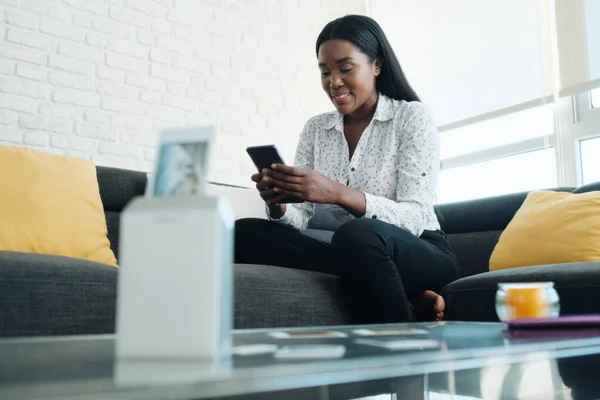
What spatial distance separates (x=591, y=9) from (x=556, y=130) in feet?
2.16

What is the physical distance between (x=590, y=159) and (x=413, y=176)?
189cm

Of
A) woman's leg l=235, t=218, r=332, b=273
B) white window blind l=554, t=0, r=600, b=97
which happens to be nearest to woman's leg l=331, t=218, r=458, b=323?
woman's leg l=235, t=218, r=332, b=273

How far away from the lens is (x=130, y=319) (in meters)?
0.46

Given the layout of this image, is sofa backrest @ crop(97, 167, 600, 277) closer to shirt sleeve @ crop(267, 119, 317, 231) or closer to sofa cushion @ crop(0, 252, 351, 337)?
shirt sleeve @ crop(267, 119, 317, 231)

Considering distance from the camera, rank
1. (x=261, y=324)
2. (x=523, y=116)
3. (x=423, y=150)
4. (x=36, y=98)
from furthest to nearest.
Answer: (x=523, y=116) → (x=36, y=98) → (x=423, y=150) → (x=261, y=324)

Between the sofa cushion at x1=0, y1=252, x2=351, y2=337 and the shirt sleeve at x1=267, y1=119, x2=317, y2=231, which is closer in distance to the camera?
the sofa cushion at x1=0, y1=252, x2=351, y2=337

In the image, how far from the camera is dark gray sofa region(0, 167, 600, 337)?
3.89ft

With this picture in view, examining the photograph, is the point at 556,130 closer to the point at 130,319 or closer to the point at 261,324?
the point at 261,324

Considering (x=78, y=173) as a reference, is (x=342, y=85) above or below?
above

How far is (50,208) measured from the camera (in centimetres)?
Result: 171

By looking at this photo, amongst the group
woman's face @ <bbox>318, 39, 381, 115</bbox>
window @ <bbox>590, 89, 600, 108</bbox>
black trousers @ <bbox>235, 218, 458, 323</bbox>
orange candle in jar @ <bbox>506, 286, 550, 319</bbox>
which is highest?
window @ <bbox>590, 89, 600, 108</bbox>

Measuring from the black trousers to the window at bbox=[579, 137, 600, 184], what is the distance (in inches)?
69.4

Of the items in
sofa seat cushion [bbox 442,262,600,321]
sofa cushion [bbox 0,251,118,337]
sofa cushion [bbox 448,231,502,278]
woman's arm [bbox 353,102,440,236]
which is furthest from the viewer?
sofa cushion [bbox 448,231,502,278]

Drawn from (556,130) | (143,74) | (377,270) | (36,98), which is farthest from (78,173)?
(556,130)
